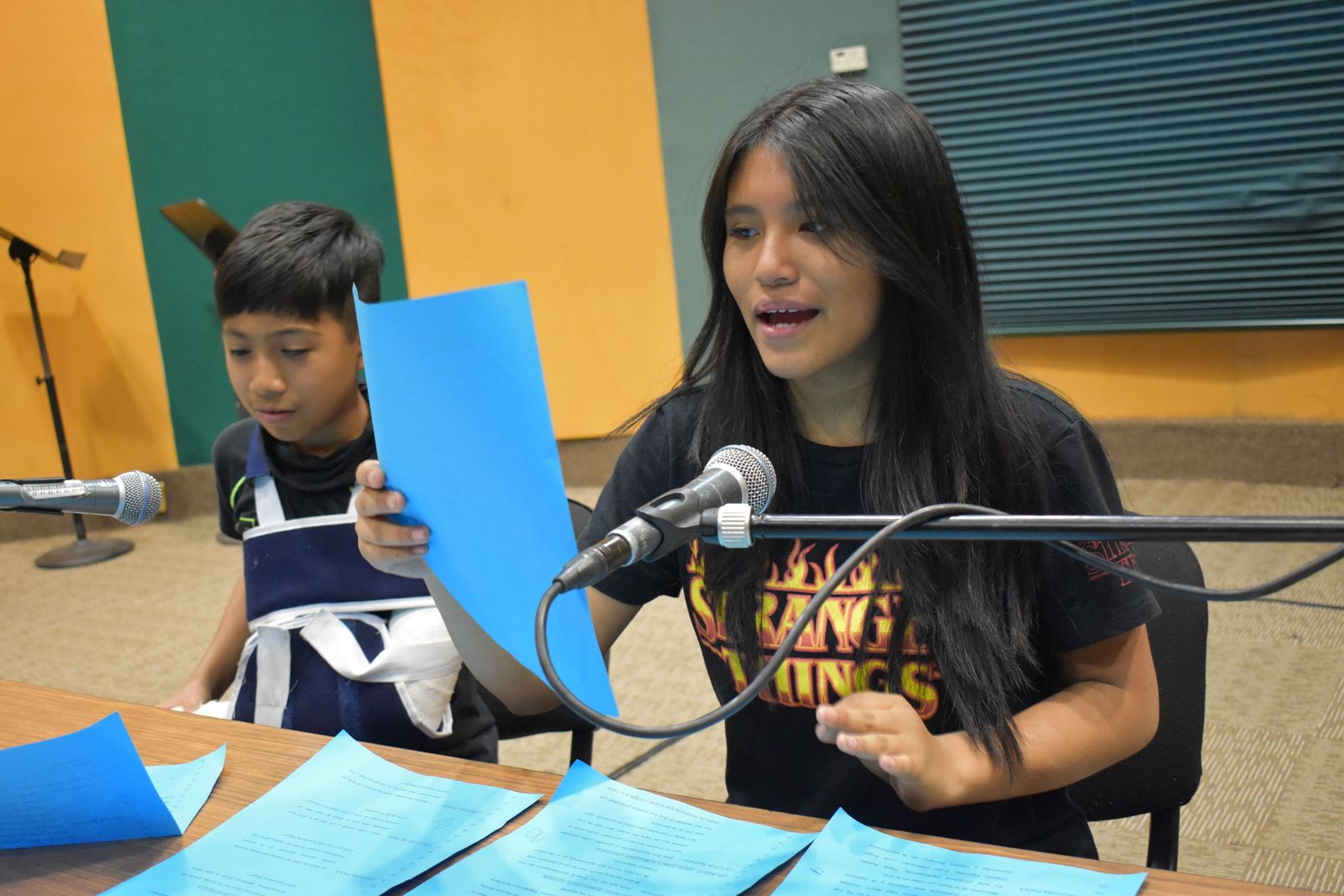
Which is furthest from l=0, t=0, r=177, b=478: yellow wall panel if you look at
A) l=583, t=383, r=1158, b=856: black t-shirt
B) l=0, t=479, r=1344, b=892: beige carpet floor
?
l=583, t=383, r=1158, b=856: black t-shirt

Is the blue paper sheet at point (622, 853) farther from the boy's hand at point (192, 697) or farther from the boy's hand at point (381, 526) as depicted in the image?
the boy's hand at point (192, 697)

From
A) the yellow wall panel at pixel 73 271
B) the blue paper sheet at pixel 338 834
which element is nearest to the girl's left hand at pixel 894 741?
the blue paper sheet at pixel 338 834

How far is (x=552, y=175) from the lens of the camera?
4.52 metres

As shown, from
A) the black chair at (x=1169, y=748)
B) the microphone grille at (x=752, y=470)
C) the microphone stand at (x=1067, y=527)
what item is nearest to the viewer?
the microphone stand at (x=1067, y=527)

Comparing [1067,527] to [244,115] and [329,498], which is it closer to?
[329,498]

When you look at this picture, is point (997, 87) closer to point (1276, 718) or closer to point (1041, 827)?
point (1276, 718)

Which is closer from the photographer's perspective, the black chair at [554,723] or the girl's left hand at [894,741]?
the girl's left hand at [894,741]

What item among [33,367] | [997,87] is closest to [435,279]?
[33,367]

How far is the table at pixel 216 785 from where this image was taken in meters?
0.91

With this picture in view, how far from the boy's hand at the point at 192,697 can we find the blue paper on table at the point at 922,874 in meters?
1.01

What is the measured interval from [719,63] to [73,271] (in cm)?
284

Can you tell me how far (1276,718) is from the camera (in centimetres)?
244

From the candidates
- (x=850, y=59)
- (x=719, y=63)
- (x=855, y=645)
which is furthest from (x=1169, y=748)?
(x=719, y=63)

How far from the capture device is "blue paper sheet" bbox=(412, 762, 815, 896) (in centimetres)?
91
